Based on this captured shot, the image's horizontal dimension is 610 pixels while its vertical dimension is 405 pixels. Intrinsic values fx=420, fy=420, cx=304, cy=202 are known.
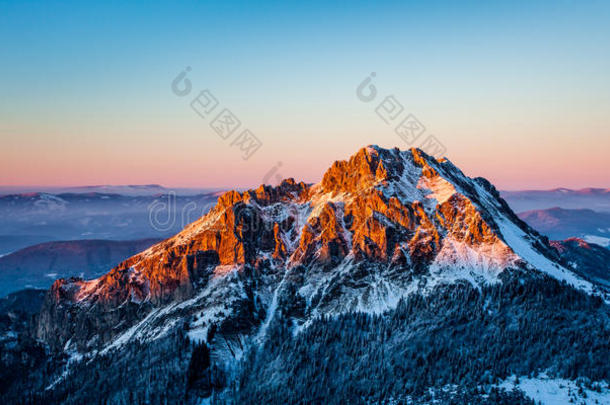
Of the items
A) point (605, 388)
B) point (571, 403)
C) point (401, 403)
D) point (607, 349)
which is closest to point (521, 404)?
point (571, 403)

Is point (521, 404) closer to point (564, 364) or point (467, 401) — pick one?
point (467, 401)

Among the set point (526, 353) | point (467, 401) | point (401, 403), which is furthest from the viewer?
point (526, 353)

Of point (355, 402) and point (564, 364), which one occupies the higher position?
point (564, 364)

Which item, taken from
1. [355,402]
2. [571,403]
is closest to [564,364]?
[571,403]

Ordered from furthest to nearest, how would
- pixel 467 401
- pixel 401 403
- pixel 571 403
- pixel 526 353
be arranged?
1. pixel 526 353
2. pixel 401 403
3. pixel 467 401
4. pixel 571 403

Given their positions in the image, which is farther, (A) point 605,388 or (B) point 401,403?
(B) point 401,403

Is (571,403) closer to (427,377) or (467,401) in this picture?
(467,401)
